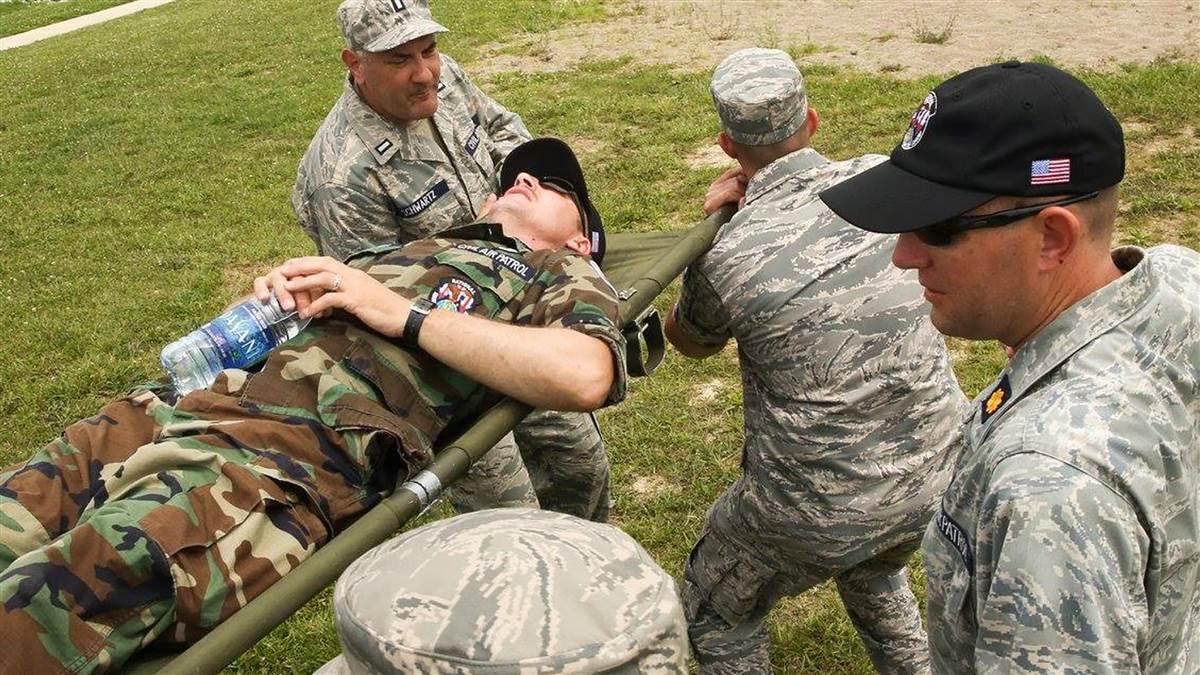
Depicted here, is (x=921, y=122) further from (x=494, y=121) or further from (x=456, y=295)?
(x=494, y=121)

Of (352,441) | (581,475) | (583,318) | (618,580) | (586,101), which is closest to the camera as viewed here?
(618,580)

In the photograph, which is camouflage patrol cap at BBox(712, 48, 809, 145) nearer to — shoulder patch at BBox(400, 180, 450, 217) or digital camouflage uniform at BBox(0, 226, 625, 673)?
digital camouflage uniform at BBox(0, 226, 625, 673)

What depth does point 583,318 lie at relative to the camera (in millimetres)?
2924

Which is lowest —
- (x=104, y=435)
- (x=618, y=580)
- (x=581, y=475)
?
(x=581, y=475)

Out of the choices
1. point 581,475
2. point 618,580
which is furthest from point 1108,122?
point 581,475

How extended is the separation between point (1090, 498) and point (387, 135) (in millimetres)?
2860

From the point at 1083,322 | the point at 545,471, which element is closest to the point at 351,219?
the point at 545,471

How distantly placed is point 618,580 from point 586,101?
29.5ft

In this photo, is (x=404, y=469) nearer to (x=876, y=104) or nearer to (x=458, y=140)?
(x=458, y=140)

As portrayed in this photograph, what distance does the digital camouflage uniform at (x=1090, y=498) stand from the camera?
1.53 meters

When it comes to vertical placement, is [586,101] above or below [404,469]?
below

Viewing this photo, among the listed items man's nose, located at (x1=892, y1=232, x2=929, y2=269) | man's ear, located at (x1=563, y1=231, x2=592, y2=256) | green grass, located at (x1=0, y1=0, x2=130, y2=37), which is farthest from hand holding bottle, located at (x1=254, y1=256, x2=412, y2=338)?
green grass, located at (x1=0, y1=0, x2=130, y2=37)

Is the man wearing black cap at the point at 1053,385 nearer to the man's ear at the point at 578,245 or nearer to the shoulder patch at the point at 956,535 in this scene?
the shoulder patch at the point at 956,535

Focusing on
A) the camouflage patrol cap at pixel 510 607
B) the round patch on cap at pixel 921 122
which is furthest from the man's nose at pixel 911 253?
the camouflage patrol cap at pixel 510 607
